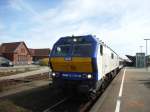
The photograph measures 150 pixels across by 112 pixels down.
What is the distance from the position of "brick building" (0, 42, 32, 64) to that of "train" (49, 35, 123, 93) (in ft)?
217

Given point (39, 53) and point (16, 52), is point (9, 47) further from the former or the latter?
point (39, 53)

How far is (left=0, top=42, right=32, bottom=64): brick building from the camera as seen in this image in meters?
78.1

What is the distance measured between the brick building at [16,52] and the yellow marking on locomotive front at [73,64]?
2606 inches

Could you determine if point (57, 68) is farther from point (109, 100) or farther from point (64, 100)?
point (109, 100)

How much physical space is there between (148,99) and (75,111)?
488 centimetres

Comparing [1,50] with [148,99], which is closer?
[148,99]

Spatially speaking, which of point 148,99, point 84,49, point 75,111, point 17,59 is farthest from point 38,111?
point 17,59

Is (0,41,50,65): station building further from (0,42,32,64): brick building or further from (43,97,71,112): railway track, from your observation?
(43,97,71,112): railway track

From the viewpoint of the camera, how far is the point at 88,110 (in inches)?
449

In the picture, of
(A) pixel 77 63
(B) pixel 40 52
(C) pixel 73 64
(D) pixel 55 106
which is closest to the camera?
(D) pixel 55 106

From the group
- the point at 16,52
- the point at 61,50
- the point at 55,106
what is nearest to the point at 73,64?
the point at 61,50

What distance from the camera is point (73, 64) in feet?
41.0

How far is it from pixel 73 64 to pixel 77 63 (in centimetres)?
23

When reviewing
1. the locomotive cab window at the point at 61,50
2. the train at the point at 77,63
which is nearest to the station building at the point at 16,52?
the locomotive cab window at the point at 61,50
